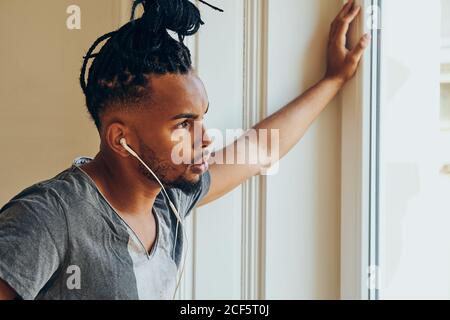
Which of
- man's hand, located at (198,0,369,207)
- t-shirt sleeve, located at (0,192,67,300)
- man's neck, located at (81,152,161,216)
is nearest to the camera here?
t-shirt sleeve, located at (0,192,67,300)

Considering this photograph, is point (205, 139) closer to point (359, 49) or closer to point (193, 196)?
point (193, 196)

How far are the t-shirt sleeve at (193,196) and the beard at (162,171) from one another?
0.4 inches

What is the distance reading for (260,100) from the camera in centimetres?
105

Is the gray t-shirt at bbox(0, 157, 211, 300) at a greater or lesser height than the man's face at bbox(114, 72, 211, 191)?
lesser

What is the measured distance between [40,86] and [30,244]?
278 mm

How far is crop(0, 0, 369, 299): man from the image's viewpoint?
808mm

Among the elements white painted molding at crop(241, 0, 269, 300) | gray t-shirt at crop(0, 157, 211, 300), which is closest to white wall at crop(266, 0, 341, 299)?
white painted molding at crop(241, 0, 269, 300)

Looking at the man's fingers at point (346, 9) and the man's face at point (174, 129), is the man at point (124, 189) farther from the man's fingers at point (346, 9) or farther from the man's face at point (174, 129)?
the man's fingers at point (346, 9)

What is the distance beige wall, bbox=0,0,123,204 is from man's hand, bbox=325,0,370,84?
0.42 meters

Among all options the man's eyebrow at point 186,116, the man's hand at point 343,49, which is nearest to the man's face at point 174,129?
the man's eyebrow at point 186,116

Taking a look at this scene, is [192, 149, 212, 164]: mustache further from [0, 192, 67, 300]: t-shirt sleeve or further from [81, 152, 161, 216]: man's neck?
[0, 192, 67, 300]: t-shirt sleeve

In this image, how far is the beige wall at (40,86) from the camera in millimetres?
903

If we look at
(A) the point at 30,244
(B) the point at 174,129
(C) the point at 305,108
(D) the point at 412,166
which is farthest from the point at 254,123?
(A) the point at 30,244
